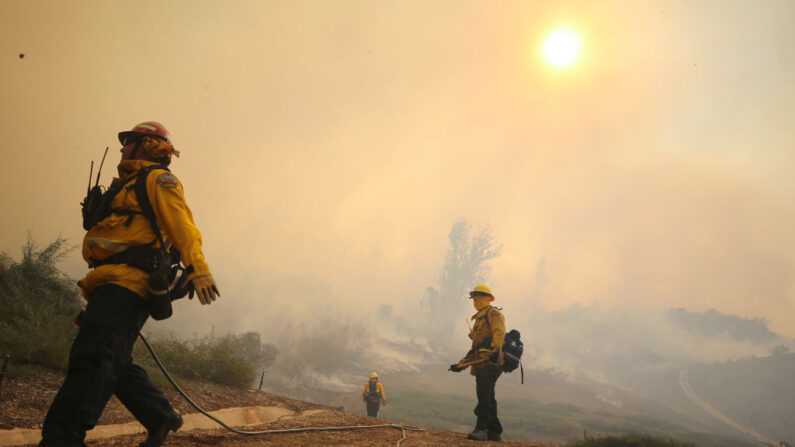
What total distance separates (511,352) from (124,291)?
572cm

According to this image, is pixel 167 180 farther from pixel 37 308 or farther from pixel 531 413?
pixel 531 413

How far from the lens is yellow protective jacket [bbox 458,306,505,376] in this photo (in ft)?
21.7

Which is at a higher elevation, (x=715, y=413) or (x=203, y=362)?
(x=715, y=413)

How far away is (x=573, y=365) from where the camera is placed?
125312 millimetres

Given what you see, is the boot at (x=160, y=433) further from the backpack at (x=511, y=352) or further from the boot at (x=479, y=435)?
the backpack at (x=511, y=352)

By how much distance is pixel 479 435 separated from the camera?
6.30 meters

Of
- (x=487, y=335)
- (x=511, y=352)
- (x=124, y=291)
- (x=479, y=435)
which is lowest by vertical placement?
(x=479, y=435)

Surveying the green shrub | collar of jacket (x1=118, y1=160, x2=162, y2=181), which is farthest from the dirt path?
collar of jacket (x1=118, y1=160, x2=162, y2=181)

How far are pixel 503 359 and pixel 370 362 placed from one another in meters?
69.6

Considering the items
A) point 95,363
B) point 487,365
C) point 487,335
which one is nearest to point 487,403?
point 487,365

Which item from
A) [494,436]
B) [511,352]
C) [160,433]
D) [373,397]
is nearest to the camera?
[160,433]

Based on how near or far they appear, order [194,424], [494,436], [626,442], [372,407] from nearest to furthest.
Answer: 1. [194,424]
2. [494,436]
3. [626,442]
4. [372,407]

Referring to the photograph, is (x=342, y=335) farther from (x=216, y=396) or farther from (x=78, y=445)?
(x=78, y=445)

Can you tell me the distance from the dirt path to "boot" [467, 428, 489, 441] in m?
67.2
